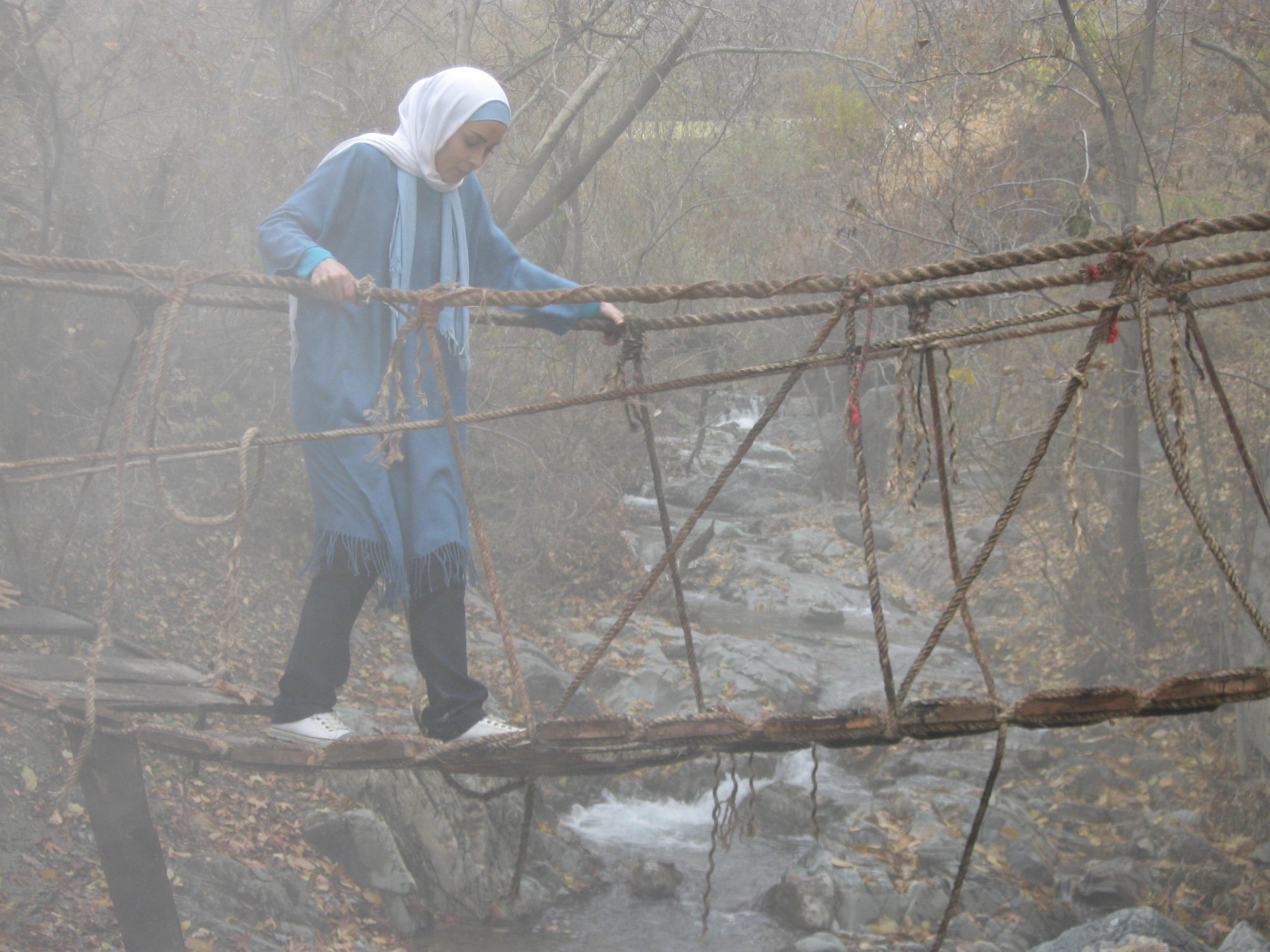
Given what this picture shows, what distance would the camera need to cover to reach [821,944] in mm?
5652

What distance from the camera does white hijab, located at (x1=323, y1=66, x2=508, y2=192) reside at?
2.70m

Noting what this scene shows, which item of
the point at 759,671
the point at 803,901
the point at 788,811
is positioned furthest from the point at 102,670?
the point at 759,671

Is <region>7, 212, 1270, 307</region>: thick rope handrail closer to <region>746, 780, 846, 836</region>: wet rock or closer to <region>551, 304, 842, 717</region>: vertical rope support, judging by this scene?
<region>551, 304, 842, 717</region>: vertical rope support

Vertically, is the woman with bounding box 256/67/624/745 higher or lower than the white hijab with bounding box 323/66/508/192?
lower

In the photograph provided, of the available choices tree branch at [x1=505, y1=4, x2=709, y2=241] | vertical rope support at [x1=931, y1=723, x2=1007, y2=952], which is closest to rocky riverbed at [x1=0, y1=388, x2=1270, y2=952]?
vertical rope support at [x1=931, y1=723, x2=1007, y2=952]

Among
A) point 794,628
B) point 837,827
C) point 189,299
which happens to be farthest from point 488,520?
point 189,299

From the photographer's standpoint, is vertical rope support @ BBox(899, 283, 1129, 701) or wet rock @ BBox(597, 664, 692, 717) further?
wet rock @ BBox(597, 664, 692, 717)

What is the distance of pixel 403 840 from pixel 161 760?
133cm

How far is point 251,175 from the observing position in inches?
283

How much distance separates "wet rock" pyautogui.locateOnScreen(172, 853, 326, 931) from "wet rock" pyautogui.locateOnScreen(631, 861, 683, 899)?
2.01m

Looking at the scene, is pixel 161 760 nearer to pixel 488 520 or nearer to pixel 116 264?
pixel 116 264

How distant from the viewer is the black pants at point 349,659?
2803 mm

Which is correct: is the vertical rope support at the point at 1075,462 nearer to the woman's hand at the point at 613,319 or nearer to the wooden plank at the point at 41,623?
the woman's hand at the point at 613,319

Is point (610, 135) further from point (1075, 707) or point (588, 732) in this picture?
point (1075, 707)
